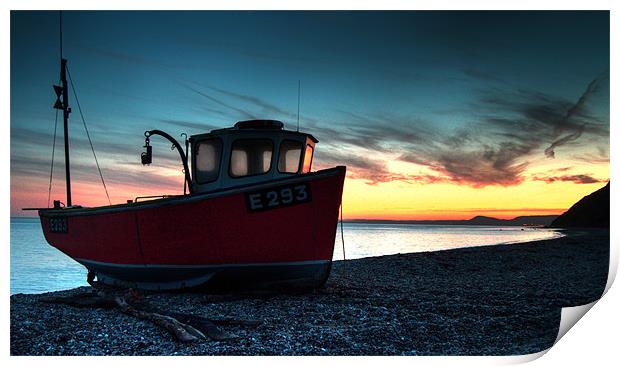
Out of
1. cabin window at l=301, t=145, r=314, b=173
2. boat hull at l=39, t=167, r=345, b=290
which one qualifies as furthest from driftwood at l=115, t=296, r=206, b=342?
cabin window at l=301, t=145, r=314, b=173

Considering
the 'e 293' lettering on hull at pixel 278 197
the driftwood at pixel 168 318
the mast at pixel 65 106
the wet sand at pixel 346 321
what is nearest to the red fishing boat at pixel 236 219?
the 'e 293' lettering on hull at pixel 278 197

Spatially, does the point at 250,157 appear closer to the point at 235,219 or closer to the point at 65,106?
the point at 235,219

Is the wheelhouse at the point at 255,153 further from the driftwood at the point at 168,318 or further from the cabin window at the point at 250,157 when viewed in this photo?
the driftwood at the point at 168,318

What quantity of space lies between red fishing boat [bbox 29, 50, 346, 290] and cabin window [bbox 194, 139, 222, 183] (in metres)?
0.02

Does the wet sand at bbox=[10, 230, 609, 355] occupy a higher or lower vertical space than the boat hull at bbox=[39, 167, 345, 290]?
lower

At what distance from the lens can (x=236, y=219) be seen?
324 inches

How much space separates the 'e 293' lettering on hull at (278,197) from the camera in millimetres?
8180

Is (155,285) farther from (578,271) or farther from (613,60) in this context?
(578,271)

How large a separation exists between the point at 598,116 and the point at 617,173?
1.01m

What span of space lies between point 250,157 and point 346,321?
3427 mm

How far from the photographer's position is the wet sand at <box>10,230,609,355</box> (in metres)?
5.90

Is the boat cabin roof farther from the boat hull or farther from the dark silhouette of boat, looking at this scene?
the boat hull

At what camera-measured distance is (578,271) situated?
13.1 meters

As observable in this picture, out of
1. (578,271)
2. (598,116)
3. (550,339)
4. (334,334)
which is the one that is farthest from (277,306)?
(578,271)
